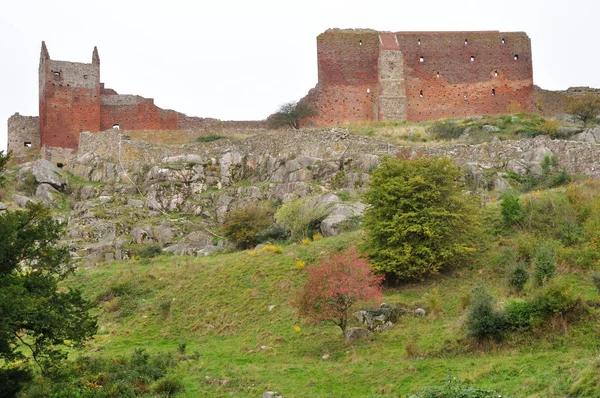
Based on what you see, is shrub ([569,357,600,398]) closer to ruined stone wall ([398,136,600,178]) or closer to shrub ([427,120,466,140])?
ruined stone wall ([398,136,600,178])

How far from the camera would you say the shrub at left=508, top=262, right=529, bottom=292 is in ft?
78.0

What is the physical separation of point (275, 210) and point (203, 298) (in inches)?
421

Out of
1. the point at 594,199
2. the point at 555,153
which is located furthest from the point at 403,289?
the point at 555,153

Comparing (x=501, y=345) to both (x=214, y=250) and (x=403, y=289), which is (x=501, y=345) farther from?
(x=214, y=250)

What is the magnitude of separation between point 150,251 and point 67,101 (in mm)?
17382

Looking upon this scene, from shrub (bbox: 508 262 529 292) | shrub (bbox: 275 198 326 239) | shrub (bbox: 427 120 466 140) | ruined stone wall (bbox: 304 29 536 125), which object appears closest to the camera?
shrub (bbox: 508 262 529 292)

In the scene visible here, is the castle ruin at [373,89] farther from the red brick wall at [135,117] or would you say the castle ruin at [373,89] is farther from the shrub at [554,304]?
the shrub at [554,304]

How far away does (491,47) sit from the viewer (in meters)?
51.8

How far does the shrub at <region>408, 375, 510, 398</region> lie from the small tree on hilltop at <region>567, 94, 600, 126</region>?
35.1 meters

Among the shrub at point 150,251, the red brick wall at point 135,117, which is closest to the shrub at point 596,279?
the shrub at point 150,251

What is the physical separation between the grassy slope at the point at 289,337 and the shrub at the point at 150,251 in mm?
1719

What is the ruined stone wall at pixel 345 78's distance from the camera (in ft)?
165

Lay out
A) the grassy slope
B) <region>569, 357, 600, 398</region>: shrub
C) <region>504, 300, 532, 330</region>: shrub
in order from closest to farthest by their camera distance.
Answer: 1. <region>569, 357, 600, 398</region>: shrub
2. the grassy slope
3. <region>504, 300, 532, 330</region>: shrub

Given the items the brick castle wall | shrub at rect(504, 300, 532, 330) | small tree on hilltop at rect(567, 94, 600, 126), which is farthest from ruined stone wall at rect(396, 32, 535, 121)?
shrub at rect(504, 300, 532, 330)
